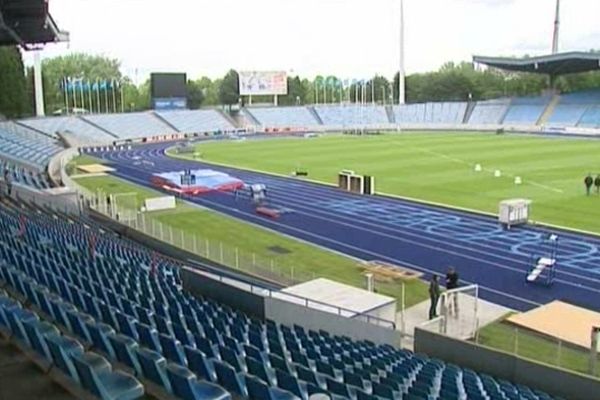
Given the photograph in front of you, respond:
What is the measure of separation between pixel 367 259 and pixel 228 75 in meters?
104

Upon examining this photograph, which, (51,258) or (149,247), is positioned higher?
(51,258)

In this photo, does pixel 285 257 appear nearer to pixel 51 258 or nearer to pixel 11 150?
pixel 51 258

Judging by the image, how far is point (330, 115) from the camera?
99250mm

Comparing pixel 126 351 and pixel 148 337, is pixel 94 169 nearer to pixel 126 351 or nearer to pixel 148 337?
pixel 148 337

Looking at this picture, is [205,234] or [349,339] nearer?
[349,339]

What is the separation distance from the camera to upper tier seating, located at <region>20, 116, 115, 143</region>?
69.1m

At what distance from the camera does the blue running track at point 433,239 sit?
19.2 metres

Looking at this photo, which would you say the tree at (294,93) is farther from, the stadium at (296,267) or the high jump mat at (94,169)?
the high jump mat at (94,169)

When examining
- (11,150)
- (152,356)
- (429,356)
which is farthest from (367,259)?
(11,150)

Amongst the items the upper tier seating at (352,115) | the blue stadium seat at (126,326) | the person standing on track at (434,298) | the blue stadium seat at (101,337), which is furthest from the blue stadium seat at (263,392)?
the upper tier seating at (352,115)

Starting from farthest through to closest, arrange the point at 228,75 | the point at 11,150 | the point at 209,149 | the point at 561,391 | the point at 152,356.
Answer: the point at 228,75
the point at 209,149
the point at 11,150
the point at 561,391
the point at 152,356

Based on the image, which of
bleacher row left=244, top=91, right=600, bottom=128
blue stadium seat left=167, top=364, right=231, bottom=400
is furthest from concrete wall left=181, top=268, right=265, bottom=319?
bleacher row left=244, top=91, right=600, bottom=128

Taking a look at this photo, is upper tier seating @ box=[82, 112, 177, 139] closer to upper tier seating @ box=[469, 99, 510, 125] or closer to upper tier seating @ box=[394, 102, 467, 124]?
upper tier seating @ box=[394, 102, 467, 124]

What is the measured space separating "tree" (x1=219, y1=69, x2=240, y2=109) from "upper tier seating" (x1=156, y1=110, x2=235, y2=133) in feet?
80.0
